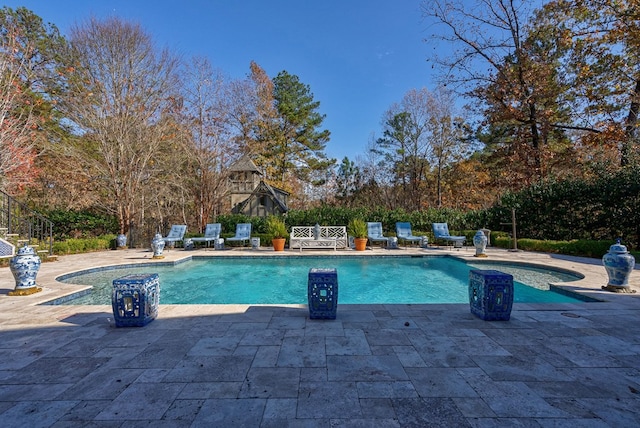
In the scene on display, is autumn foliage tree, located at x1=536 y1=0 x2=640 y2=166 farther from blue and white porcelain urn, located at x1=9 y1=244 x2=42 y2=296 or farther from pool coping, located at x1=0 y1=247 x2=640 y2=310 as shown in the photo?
blue and white porcelain urn, located at x1=9 y1=244 x2=42 y2=296

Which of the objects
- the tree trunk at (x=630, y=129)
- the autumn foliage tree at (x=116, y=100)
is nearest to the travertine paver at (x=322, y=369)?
the autumn foliage tree at (x=116, y=100)

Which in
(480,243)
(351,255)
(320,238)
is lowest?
(351,255)

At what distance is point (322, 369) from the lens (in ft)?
8.11

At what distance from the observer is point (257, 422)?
5.90 feet

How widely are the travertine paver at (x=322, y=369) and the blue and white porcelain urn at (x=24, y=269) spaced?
112 centimetres

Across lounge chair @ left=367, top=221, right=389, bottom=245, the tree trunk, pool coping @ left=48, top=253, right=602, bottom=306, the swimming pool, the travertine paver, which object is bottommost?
the swimming pool

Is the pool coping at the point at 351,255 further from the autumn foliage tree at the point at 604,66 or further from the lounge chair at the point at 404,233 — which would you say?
the autumn foliage tree at the point at 604,66

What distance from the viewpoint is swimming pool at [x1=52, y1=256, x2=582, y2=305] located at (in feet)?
19.7

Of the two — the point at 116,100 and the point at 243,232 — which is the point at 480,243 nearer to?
the point at 243,232

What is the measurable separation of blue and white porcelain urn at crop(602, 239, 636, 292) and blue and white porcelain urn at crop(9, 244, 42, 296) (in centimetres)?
973

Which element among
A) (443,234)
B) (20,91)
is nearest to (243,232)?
(443,234)

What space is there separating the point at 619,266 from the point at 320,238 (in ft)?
29.2

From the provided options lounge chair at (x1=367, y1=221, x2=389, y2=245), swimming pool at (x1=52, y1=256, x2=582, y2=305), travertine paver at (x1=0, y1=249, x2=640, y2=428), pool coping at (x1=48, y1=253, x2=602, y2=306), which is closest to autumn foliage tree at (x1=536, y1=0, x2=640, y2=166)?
pool coping at (x1=48, y1=253, x2=602, y2=306)

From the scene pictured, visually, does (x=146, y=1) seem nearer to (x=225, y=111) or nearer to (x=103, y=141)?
(x=103, y=141)
